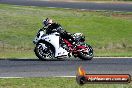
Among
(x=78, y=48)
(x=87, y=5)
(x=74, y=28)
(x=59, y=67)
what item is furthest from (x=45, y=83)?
(x=87, y=5)

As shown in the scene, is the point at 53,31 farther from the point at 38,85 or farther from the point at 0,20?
the point at 0,20

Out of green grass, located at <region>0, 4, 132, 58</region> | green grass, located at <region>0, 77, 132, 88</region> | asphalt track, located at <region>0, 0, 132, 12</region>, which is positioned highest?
green grass, located at <region>0, 77, 132, 88</region>

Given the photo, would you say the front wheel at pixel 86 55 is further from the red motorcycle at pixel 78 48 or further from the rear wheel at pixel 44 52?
the rear wheel at pixel 44 52

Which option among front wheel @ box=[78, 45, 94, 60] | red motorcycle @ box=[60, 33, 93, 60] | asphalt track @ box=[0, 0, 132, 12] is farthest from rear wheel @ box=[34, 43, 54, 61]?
asphalt track @ box=[0, 0, 132, 12]

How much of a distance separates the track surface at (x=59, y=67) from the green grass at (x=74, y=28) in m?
6.96

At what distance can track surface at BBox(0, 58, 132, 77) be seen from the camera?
15.6 metres

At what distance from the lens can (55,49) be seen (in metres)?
19.0

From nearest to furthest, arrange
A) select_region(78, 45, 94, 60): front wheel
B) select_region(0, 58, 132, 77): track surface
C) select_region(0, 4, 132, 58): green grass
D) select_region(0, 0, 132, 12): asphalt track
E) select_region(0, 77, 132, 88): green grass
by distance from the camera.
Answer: select_region(0, 77, 132, 88): green grass
select_region(0, 58, 132, 77): track surface
select_region(78, 45, 94, 60): front wheel
select_region(0, 4, 132, 58): green grass
select_region(0, 0, 132, 12): asphalt track

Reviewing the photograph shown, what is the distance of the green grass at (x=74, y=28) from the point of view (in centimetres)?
2797

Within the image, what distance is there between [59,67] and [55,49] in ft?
7.13

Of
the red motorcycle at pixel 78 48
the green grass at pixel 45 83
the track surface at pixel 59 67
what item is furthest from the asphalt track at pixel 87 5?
the green grass at pixel 45 83

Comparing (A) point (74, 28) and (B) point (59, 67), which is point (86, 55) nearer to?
(B) point (59, 67)

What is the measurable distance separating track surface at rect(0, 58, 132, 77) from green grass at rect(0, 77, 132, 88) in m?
1.23

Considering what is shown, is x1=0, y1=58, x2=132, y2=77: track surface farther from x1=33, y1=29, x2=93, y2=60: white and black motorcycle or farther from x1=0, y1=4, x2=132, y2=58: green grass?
x1=0, y1=4, x2=132, y2=58: green grass
